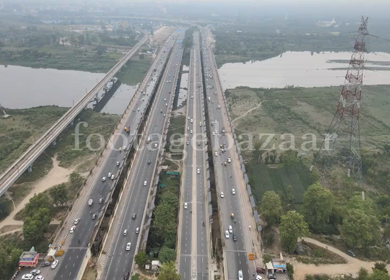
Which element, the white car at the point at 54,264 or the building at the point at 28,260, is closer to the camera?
the building at the point at 28,260

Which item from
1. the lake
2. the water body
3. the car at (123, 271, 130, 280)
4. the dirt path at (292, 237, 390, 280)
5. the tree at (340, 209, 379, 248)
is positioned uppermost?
the water body

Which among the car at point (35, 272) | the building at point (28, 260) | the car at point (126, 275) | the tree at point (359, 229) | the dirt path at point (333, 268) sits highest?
the tree at point (359, 229)

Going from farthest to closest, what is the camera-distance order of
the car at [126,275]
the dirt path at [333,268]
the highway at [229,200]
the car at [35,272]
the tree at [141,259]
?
1. the dirt path at [333,268]
2. the highway at [229,200]
3. the tree at [141,259]
4. the car at [126,275]
5. the car at [35,272]

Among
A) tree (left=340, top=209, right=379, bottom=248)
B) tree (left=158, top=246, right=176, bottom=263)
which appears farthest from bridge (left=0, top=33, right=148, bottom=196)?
tree (left=340, top=209, right=379, bottom=248)

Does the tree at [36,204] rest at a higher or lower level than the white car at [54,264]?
higher

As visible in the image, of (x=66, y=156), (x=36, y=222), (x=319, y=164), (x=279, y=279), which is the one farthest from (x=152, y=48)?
(x=279, y=279)

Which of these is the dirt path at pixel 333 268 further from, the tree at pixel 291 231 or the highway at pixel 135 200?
the highway at pixel 135 200

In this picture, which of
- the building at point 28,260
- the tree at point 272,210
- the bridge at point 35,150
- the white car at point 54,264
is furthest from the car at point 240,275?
the bridge at point 35,150

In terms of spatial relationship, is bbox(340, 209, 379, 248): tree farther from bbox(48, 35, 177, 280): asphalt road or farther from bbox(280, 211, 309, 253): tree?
bbox(48, 35, 177, 280): asphalt road
